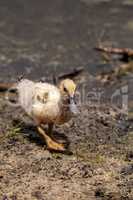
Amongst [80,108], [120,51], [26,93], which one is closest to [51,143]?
[26,93]

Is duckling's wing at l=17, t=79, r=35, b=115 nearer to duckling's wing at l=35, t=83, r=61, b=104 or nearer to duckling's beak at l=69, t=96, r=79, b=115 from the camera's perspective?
duckling's wing at l=35, t=83, r=61, b=104

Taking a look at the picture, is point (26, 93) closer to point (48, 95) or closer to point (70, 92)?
point (48, 95)

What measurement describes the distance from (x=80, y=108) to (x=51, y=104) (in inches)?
43.7

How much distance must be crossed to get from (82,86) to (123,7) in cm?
310

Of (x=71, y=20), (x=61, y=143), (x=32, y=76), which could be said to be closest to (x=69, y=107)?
(x=61, y=143)

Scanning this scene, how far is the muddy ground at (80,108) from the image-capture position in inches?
155

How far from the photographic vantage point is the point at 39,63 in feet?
22.6

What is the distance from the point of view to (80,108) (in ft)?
17.6

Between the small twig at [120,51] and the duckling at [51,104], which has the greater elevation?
the small twig at [120,51]

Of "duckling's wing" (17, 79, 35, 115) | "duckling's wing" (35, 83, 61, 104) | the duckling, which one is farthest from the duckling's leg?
"duckling's wing" (35, 83, 61, 104)

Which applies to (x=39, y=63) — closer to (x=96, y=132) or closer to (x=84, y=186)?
(x=96, y=132)

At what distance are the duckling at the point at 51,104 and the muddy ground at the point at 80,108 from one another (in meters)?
0.13

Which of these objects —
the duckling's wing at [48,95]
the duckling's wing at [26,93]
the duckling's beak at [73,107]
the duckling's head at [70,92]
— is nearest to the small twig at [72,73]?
the duckling's wing at [26,93]

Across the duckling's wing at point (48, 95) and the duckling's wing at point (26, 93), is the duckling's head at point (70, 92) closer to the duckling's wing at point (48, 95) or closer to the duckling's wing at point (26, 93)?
the duckling's wing at point (48, 95)
